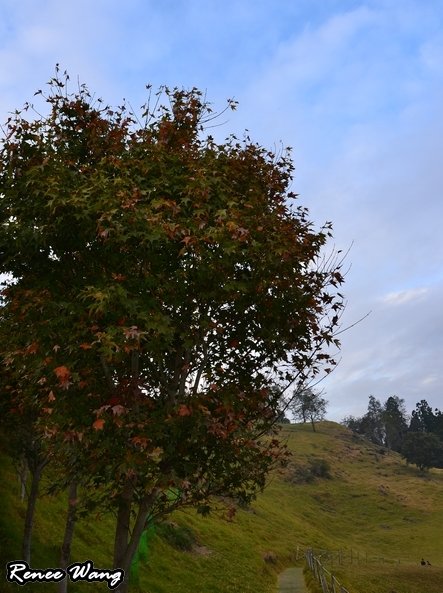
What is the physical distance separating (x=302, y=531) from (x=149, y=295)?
78.5m

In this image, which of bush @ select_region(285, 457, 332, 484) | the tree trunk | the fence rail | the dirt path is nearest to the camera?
the tree trunk

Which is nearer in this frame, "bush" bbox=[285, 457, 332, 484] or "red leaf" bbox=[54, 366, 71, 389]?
"red leaf" bbox=[54, 366, 71, 389]

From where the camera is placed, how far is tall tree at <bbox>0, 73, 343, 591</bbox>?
7.77 metres

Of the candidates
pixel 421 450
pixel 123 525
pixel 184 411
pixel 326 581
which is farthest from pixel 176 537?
pixel 421 450

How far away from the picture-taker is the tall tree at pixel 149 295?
777cm

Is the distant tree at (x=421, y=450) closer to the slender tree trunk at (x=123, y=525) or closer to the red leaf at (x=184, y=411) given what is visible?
the slender tree trunk at (x=123, y=525)

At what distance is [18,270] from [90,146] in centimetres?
287

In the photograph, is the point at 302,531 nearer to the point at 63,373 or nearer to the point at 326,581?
the point at 326,581

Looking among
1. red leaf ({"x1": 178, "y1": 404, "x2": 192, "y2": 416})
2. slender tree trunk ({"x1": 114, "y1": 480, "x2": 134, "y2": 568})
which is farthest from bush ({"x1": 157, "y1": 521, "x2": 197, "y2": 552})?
red leaf ({"x1": 178, "y1": 404, "x2": 192, "y2": 416})

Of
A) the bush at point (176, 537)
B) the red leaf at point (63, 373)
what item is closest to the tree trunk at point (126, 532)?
the red leaf at point (63, 373)

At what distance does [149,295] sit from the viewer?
835cm

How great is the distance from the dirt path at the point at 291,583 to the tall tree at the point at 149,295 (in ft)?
80.9

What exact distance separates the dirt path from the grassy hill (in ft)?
3.02

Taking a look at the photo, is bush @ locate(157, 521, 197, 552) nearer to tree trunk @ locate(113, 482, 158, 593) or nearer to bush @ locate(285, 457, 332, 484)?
tree trunk @ locate(113, 482, 158, 593)
